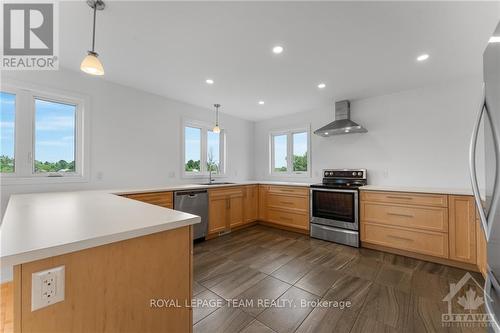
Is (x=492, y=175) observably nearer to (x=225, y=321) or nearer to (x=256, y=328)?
(x=256, y=328)

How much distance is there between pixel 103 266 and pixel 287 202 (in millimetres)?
3423

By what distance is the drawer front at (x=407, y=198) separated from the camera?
8.46 feet

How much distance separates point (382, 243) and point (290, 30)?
299cm

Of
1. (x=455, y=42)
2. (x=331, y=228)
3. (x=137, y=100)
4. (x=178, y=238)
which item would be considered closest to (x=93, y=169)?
(x=137, y=100)

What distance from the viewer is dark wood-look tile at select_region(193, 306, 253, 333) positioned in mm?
1549

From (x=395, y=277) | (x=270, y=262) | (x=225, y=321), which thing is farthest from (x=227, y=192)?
(x=395, y=277)

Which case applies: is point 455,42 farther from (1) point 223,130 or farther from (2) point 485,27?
(1) point 223,130

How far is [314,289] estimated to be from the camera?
2.05 metres

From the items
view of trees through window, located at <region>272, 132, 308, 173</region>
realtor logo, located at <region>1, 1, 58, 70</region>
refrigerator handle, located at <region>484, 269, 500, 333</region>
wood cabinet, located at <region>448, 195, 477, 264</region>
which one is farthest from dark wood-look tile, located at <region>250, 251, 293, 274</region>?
realtor logo, located at <region>1, 1, 58, 70</region>

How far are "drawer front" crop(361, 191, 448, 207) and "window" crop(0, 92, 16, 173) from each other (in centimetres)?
453

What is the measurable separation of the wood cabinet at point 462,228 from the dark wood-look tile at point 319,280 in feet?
4.76

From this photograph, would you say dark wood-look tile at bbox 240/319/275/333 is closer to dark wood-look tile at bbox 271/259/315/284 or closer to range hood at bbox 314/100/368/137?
dark wood-look tile at bbox 271/259/315/284

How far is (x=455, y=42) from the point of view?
209 centimetres

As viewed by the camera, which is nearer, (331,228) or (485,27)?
(485,27)
